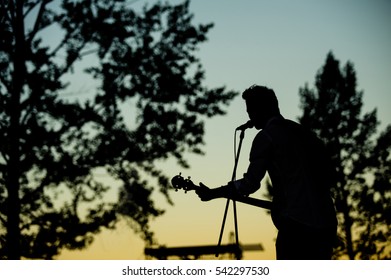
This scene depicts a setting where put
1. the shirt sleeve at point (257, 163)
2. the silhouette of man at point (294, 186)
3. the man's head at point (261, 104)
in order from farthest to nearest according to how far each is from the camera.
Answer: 1. the man's head at point (261, 104)
2. the shirt sleeve at point (257, 163)
3. the silhouette of man at point (294, 186)

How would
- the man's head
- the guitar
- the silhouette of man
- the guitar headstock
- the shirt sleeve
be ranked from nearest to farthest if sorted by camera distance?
the silhouette of man → the shirt sleeve → the man's head → the guitar → the guitar headstock

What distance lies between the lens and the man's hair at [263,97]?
9.60 ft

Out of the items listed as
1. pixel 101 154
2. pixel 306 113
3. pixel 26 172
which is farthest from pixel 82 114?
pixel 306 113

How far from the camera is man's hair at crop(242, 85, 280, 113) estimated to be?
9.60 feet

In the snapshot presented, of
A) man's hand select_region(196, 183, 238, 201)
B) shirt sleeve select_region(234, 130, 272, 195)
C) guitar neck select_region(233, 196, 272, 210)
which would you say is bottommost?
guitar neck select_region(233, 196, 272, 210)

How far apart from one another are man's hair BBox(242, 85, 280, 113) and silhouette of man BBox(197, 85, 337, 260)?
0.23 feet

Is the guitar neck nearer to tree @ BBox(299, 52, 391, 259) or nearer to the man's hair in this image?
the man's hair

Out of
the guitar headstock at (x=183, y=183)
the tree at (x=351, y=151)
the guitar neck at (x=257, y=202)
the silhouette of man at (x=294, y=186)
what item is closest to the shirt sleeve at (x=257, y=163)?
the silhouette of man at (x=294, y=186)

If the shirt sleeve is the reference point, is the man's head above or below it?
above

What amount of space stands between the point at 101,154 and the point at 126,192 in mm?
865

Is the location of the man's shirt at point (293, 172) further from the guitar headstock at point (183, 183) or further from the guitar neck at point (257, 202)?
the guitar headstock at point (183, 183)

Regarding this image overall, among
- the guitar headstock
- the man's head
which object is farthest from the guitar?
the man's head
